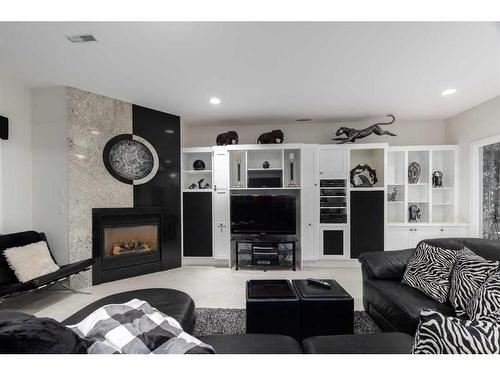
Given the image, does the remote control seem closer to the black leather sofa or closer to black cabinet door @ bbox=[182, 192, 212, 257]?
the black leather sofa

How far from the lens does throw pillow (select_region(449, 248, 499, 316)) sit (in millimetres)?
A: 1634

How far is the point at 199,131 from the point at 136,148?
1375mm

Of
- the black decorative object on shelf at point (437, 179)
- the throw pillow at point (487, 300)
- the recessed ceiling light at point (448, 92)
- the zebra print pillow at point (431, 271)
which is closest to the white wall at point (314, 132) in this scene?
the black decorative object on shelf at point (437, 179)

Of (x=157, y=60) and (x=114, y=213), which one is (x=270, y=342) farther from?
(x=114, y=213)

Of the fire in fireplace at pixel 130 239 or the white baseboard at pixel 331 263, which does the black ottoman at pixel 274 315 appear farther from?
the fire in fireplace at pixel 130 239

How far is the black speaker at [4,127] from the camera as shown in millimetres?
2842

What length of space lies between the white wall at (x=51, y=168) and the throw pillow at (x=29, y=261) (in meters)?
0.27

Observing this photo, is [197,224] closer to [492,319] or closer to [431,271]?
[431,271]

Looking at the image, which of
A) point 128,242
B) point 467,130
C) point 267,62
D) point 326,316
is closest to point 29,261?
point 128,242

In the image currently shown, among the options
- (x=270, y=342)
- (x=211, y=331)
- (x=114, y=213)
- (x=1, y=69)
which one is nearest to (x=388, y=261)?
(x=270, y=342)

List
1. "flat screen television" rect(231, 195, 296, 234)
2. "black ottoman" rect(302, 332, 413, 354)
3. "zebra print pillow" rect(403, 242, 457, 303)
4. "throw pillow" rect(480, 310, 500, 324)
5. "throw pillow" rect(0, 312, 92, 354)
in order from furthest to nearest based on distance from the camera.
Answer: "flat screen television" rect(231, 195, 296, 234)
"zebra print pillow" rect(403, 242, 457, 303)
"black ottoman" rect(302, 332, 413, 354)
"throw pillow" rect(480, 310, 500, 324)
"throw pillow" rect(0, 312, 92, 354)

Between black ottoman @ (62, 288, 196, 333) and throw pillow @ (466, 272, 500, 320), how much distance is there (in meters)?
1.77

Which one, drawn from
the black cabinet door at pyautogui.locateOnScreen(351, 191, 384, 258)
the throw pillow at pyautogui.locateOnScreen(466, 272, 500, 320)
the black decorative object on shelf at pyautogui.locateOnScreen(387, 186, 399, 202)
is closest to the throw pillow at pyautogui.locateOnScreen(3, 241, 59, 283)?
the throw pillow at pyautogui.locateOnScreen(466, 272, 500, 320)

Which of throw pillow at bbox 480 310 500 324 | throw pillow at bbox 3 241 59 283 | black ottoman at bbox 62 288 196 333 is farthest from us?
throw pillow at bbox 3 241 59 283
